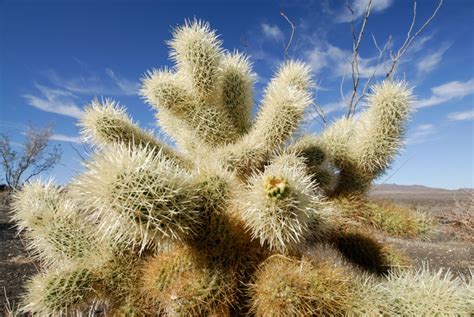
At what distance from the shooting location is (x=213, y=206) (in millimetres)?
1380

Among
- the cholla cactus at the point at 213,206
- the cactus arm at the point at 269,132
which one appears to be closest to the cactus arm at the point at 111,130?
the cholla cactus at the point at 213,206

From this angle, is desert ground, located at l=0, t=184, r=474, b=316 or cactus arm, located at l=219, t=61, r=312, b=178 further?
desert ground, located at l=0, t=184, r=474, b=316

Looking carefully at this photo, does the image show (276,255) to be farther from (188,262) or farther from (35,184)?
(35,184)

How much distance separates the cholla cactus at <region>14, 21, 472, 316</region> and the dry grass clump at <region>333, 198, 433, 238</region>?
0.31 feet

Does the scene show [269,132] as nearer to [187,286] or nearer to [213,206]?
[213,206]

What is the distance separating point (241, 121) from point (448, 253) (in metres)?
9.55

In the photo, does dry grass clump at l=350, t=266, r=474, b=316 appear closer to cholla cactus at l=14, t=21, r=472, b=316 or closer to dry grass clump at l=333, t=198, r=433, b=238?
cholla cactus at l=14, t=21, r=472, b=316

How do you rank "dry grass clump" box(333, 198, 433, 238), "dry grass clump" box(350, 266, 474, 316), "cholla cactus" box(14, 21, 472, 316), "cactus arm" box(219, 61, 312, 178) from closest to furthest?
"cholla cactus" box(14, 21, 472, 316)
"dry grass clump" box(350, 266, 474, 316)
"cactus arm" box(219, 61, 312, 178)
"dry grass clump" box(333, 198, 433, 238)

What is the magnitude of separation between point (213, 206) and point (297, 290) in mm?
433

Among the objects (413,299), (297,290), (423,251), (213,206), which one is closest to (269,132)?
(213,206)

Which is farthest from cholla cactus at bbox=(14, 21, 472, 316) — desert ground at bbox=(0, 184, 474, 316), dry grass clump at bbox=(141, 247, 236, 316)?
desert ground at bbox=(0, 184, 474, 316)

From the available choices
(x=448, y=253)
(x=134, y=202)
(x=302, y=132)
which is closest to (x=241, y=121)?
(x=302, y=132)

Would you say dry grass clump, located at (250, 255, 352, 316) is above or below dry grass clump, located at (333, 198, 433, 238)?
below

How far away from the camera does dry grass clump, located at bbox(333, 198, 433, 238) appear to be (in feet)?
6.31
